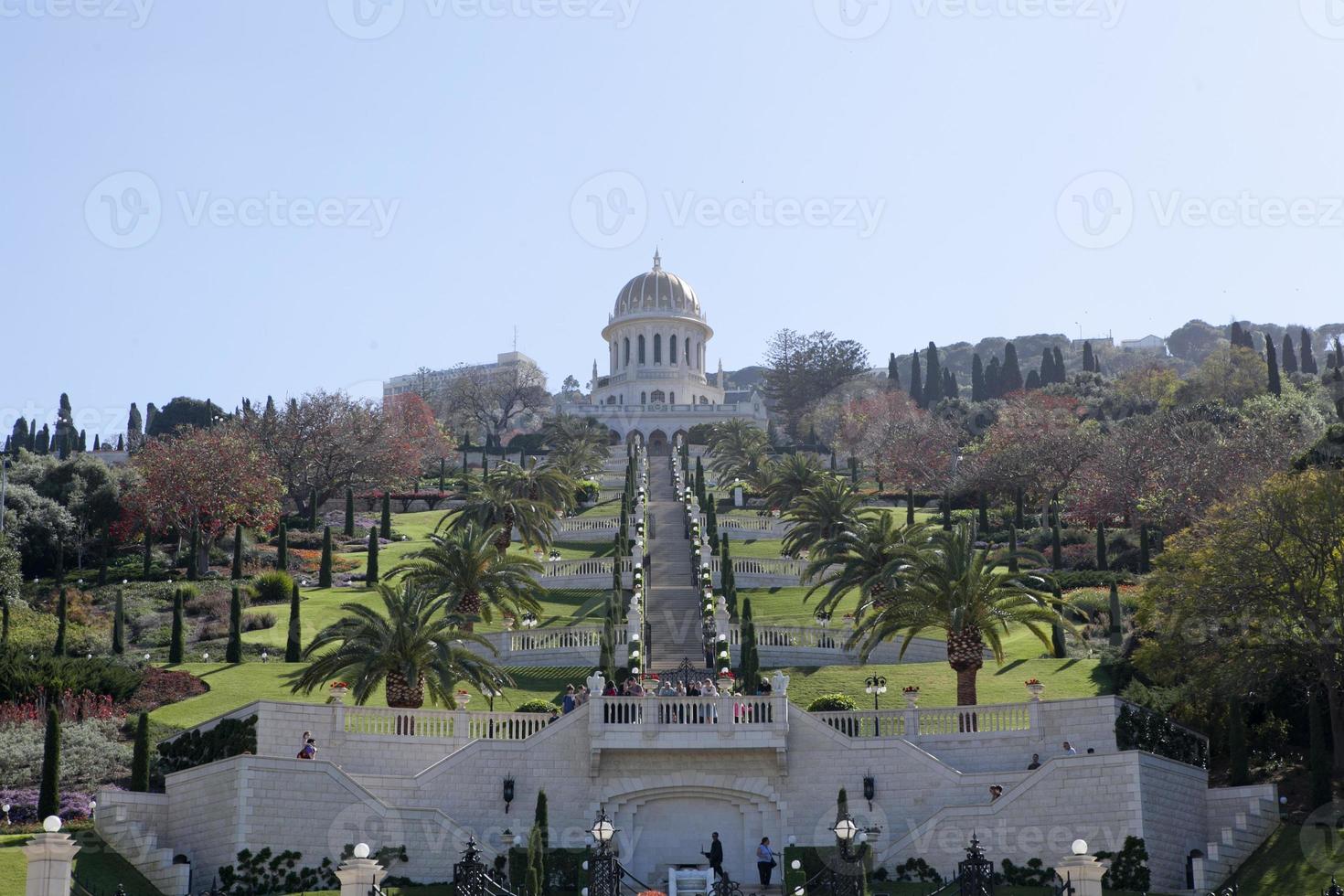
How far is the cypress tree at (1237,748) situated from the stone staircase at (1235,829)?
56cm

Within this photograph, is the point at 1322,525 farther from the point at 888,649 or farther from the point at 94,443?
the point at 94,443

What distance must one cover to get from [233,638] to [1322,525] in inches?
1244

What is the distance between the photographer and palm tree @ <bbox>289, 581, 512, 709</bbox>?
38.9 m

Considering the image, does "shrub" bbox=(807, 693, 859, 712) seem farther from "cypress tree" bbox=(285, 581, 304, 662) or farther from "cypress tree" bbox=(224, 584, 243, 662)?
"cypress tree" bbox=(224, 584, 243, 662)

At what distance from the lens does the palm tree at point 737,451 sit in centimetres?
9475

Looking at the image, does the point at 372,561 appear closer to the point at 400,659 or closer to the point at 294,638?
the point at 294,638

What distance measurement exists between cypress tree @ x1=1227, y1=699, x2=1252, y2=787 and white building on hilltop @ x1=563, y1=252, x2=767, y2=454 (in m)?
96.8

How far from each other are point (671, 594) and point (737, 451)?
43.2 m

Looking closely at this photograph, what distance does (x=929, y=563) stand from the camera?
4122 cm

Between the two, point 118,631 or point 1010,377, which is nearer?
point 118,631

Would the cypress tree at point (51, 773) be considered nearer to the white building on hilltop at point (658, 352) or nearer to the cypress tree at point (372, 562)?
the cypress tree at point (372, 562)

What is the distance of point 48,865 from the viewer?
2489 centimetres

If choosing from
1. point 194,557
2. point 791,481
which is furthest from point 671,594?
point 194,557

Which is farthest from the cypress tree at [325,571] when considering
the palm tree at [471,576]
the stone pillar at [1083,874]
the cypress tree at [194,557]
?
the stone pillar at [1083,874]
